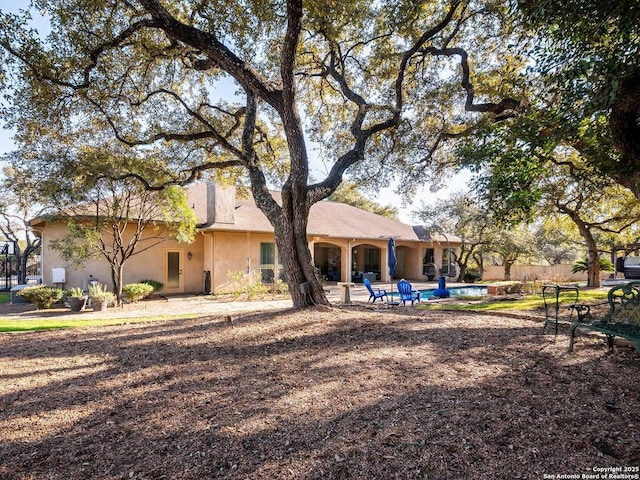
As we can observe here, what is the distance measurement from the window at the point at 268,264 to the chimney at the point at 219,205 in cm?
237

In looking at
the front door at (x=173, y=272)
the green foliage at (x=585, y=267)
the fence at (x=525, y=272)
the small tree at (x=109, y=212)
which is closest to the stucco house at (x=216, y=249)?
the front door at (x=173, y=272)

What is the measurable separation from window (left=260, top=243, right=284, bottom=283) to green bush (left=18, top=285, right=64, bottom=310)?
8.27 m

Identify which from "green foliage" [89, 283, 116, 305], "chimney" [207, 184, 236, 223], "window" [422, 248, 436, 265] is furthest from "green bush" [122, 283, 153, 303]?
"window" [422, 248, 436, 265]

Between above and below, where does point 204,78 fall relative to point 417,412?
above

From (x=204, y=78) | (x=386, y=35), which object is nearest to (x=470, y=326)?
(x=386, y=35)

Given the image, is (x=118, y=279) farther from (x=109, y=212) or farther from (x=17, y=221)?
(x=17, y=221)

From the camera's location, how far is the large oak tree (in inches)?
298

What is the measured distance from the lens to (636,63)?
3.86 meters

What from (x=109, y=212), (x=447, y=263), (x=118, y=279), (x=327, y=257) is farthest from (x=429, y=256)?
(x=109, y=212)

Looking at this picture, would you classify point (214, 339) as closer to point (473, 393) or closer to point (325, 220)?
point (473, 393)

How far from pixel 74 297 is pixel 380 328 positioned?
10714 millimetres

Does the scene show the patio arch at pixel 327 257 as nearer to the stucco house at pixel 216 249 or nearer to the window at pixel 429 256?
the stucco house at pixel 216 249

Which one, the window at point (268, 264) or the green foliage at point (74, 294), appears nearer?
the green foliage at point (74, 294)

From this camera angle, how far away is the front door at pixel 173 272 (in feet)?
52.9
